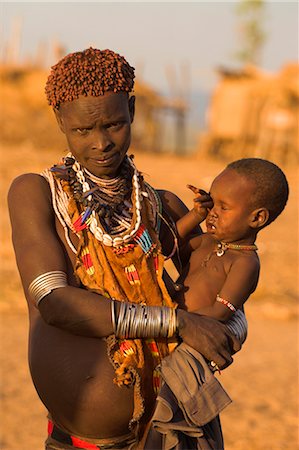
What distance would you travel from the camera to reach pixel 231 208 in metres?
3.13

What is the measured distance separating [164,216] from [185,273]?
0.77 ft

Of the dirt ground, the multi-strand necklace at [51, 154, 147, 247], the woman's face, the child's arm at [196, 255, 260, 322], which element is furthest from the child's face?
the dirt ground

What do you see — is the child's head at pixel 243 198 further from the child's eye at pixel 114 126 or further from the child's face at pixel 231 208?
the child's eye at pixel 114 126

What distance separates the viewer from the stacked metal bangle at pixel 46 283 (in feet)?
9.09

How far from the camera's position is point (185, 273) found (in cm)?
321

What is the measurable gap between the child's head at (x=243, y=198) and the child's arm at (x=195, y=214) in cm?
3

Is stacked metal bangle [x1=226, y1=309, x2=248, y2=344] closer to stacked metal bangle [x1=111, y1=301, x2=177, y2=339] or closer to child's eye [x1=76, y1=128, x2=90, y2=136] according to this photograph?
stacked metal bangle [x1=111, y1=301, x2=177, y2=339]

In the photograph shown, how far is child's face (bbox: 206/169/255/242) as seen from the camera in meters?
3.11

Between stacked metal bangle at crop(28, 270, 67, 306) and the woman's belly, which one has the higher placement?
stacked metal bangle at crop(28, 270, 67, 306)

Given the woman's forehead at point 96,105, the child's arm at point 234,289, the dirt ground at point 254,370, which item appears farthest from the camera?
the dirt ground at point 254,370

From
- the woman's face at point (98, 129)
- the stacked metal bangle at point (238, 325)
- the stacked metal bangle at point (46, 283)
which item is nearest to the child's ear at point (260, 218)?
the stacked metal bangle at point (238, 325)

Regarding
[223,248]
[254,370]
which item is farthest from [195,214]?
[254,370]

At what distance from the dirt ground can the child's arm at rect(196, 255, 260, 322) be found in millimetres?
4141

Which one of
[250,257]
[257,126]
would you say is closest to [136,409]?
[250,257]
